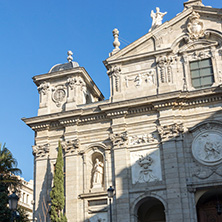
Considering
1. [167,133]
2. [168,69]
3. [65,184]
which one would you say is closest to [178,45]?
[168,69]

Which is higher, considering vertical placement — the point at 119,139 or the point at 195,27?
the point at 195,27

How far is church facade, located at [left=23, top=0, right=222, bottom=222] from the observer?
2439cm

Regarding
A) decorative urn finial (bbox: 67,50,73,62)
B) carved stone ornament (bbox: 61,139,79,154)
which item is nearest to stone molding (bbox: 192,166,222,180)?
carved stone ornament (bbox: 61,139,79,154)

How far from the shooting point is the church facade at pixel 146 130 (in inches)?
960

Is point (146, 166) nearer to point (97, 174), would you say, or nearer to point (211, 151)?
point (97, 174)

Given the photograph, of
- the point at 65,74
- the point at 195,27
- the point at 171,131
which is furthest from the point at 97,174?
the point at 195,27

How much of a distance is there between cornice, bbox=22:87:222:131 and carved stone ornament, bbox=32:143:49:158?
1.27 m

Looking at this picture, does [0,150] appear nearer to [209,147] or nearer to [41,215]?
[41,215]

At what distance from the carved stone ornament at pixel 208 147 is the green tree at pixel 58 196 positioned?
816 centimetres

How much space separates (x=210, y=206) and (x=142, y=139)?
5.93 m

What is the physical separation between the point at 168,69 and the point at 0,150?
562 inches

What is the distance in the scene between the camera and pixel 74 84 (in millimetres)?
28594

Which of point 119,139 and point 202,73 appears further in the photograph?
point 202,73

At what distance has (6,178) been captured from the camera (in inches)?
1204
